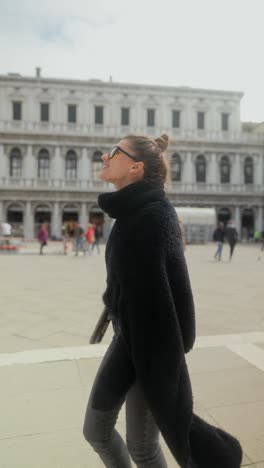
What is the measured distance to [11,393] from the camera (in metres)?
2.78

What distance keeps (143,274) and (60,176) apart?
3209cm

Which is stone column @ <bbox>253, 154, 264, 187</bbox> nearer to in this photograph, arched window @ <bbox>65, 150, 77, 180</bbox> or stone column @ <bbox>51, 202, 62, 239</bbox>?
arched window @ <bbox>65, 150, 77, 180</bbox>

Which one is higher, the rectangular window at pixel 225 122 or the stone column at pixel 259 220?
the rectangular window at pixel 225 122

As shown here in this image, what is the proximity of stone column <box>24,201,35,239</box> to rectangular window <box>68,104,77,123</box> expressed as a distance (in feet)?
27.7

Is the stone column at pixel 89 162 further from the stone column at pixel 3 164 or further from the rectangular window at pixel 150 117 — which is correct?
the stone column at pixel 3 164

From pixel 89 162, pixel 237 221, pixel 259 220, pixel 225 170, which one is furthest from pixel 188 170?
pixel 89 162

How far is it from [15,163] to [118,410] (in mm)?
33244

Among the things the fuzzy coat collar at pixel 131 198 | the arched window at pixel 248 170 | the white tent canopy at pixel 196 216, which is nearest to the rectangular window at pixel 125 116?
the white tent canopy at pixel 196 216

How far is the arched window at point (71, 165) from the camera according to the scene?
32.8 meters

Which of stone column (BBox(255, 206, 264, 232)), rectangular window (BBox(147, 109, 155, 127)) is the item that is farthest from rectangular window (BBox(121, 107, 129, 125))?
stone column (BBox(255, 206, 264, 232))

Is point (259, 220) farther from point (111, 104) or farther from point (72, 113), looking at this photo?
point (72, 113)

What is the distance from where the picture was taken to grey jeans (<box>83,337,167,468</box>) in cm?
145

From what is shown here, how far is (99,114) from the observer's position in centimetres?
3316

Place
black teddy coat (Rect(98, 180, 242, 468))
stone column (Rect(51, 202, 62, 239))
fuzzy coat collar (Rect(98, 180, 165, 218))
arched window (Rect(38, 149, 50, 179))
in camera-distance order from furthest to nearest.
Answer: arched window (Rect(38, 149, 50, 179))
stone column (Rect(51, 202, 62, 239))
fuzzy coat collar (Rect(98, 180, 165, 218))
black teddy coat (Rect(98, 180, 242, 468))
